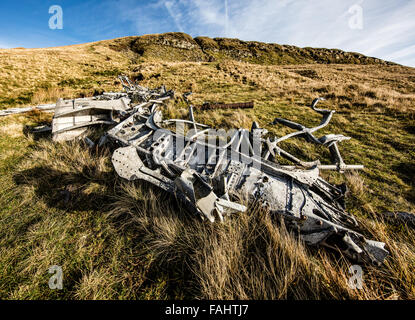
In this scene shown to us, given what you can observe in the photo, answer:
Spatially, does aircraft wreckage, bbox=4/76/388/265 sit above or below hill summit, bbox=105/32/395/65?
below

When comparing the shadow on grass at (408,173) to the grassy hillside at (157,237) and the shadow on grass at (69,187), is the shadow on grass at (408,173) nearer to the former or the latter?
the grassy hillside at (157,237)

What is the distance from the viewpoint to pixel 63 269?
75.1 inches

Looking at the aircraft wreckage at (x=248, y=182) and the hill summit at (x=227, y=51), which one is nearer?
the aircraft wreckage at (x=248, y=182)

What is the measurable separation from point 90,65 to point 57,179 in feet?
73.8

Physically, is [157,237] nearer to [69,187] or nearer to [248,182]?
[248,182]

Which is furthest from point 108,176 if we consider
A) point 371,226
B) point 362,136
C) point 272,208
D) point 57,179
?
point 362,136

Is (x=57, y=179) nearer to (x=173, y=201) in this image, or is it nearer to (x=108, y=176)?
(x=108, y=176)
